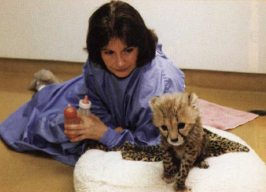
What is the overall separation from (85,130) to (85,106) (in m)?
0.11

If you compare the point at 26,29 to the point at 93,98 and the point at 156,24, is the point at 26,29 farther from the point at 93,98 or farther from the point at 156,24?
the point at 93,98

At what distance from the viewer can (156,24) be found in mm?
2479

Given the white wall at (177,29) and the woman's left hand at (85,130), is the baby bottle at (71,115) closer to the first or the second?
the woman's left hand at (85,130)

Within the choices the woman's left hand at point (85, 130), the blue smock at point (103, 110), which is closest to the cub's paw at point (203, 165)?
the blue smock at point (103, 110)

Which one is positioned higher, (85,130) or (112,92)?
(112,92)

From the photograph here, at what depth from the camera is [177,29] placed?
2473 mm

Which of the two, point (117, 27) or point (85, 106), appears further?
point (85, 106)

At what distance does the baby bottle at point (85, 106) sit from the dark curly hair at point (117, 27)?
232 mm

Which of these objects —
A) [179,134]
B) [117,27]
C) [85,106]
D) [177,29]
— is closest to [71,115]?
[85,106]

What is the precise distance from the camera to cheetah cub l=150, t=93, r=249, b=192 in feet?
3.66

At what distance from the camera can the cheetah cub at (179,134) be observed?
3.66 feet

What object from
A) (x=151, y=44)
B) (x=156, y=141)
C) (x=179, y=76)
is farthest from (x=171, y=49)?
(x=156, y=141)

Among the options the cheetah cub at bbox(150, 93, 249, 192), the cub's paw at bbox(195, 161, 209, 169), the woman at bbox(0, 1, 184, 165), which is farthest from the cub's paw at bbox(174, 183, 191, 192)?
the woman at bbox(0, 1, 184, 165)

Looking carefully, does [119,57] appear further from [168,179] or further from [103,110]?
[168,179]
